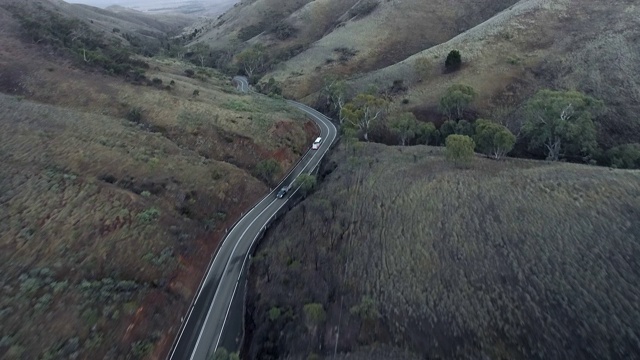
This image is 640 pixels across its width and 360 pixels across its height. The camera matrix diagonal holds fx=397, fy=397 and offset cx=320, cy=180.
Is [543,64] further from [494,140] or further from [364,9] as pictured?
[364,9]

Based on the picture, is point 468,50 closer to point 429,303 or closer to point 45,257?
point 429,303

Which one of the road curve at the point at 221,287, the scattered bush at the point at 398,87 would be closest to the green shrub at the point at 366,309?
the road curve at the point at 221,287

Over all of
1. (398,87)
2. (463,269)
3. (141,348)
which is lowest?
(398,87)

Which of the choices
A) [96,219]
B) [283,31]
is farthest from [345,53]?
[96,219]

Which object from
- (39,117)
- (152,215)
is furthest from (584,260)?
(39,117)

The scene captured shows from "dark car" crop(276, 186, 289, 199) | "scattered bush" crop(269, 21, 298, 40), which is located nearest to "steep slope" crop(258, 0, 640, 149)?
"dark car" crop(276, 186, 289, 199)
